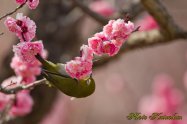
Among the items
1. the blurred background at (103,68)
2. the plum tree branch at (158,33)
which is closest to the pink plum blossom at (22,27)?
the plum tree branch at (158,33)

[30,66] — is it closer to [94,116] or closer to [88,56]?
[88,56]

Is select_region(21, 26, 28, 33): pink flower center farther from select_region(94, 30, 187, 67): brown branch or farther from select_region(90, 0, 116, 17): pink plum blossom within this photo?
select_region(90, 0, 116, 17): pink plum blossom

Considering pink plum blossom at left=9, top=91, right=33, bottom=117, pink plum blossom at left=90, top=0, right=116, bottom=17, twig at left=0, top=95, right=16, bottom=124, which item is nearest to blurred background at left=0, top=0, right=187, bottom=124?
pink plum blossom at left=90, top=0, right=116, bottom=17

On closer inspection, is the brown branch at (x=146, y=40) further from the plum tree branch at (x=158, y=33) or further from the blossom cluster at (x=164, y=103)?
the blossom cluster at (x=164, y=103)

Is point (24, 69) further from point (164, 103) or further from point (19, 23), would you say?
point (164, 103)

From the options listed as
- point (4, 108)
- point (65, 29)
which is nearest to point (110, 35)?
point (4, 108)

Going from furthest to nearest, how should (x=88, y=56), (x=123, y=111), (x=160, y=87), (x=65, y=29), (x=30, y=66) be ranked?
(x=123, y=111) < (x=160, y=87) < (x=65, y=29) < (x=30, y=66) < (x=88, y=56)
